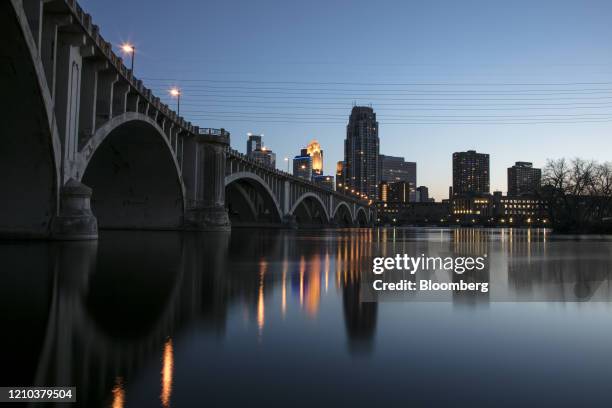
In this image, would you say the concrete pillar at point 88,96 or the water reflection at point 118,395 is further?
the concrete pillar at point 88,96

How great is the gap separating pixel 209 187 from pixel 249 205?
116 feet

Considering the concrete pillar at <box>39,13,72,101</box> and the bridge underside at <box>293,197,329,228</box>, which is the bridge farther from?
the bridge underside at <box>293,197,329,228</box>

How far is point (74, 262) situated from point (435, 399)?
13.5 meters

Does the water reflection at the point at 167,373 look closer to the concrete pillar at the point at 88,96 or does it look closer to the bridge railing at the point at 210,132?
the concrete pillar at the point at 88,96

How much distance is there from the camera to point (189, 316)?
749 cm

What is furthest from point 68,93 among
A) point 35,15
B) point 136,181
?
point 136,181

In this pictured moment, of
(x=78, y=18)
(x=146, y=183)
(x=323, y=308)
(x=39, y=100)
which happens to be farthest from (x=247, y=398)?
(x=146, y=183)

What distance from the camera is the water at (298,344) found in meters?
4.21

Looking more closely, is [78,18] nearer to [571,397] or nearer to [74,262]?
[74,262]

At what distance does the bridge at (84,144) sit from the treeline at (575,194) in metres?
52.6

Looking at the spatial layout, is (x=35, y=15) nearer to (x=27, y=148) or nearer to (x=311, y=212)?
(x=27, y=148)

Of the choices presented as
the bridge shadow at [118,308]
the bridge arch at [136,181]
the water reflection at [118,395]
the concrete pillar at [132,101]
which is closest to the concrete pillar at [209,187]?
the bridge arch at [136,181]

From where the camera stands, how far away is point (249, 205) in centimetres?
9012

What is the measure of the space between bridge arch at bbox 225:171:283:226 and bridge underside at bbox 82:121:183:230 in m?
32.1
